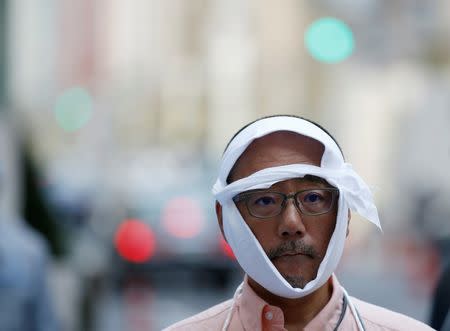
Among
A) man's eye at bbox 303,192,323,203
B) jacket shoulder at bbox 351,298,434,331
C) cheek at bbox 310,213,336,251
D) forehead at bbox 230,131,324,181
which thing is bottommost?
jacket shoulder at bbox 351,298,434,331

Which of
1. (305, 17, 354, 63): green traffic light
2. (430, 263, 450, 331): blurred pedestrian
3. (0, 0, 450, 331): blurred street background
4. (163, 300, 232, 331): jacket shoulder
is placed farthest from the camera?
(305, 17, 354, 63): green traffic light

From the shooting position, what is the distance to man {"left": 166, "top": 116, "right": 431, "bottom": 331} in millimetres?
3309

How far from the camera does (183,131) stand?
241 feet

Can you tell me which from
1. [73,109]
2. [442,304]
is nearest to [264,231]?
[442,304]

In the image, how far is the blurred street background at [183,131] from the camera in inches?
394

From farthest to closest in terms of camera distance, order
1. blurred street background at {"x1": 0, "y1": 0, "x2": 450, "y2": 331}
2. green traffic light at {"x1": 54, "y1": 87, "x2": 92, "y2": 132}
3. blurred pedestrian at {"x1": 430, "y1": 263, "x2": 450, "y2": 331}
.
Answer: green traffic light at {"x1": 54, "y1": 87, "x2": 92, "y2": 132} → blurred street background at {"x1": 0, "y1": 0, "x2": 450, "y2": 331} → blurred pedestrian at {"x1": 430, "y1": 263, "x2": 450, "y2": 331}

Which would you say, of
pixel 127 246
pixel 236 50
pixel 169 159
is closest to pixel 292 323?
pixel 127 246

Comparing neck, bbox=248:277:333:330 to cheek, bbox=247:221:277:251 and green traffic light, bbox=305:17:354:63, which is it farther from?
green traffic light, bbox=305:17:354:63

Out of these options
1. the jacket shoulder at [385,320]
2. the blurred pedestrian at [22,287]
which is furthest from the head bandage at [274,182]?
the blurred pedestrian at [22,287]

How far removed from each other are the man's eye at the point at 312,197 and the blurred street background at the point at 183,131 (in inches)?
18.8

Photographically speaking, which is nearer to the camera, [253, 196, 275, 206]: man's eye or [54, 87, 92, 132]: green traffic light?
[253, 196, 275, 206]: man's eye

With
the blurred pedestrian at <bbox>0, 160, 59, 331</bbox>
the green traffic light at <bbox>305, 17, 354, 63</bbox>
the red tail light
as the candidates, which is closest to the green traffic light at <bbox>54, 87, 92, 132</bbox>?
the green traffic light at <bbox>305, 17, 354, 63</bbox>

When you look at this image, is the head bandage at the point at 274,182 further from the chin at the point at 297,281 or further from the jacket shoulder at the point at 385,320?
the jacket shoulder at the point at 385,320

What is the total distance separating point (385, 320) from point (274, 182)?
1.53ft
